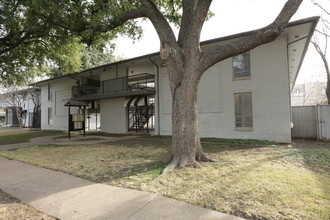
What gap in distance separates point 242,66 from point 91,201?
10.3 meters

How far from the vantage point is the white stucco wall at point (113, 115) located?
15847 millimetres

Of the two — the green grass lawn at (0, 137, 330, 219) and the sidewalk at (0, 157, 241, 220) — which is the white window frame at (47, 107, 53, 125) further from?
the sidewalk at (0, 157, 241, 220)

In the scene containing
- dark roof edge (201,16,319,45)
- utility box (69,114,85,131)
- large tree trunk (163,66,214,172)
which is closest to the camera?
large tree trunk (163,66,214,172)

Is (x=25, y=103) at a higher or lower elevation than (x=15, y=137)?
higher

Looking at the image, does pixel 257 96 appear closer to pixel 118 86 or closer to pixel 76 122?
pixel 118 86

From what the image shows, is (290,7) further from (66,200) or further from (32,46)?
(32,46)

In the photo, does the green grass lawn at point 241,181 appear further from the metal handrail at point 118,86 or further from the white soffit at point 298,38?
the metal handrail at point 118,86

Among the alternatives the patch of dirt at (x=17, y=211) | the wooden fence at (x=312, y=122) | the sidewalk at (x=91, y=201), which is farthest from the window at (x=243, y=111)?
the patch of dirt at (x=17, y=211)

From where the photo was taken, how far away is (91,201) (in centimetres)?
323

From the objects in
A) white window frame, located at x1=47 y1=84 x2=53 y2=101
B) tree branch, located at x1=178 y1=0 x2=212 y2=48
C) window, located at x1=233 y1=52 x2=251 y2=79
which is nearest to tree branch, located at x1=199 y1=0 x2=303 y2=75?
tree branch, located at x1=178 y1=0 x2=212 y2=48

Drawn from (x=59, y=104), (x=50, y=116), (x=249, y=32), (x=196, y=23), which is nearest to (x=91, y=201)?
(x=196, y=23)

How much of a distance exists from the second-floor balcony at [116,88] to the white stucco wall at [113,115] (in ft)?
3.39

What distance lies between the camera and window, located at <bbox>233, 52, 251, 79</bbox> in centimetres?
1036

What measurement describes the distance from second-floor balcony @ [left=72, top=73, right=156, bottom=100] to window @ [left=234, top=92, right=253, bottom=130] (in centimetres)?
600
